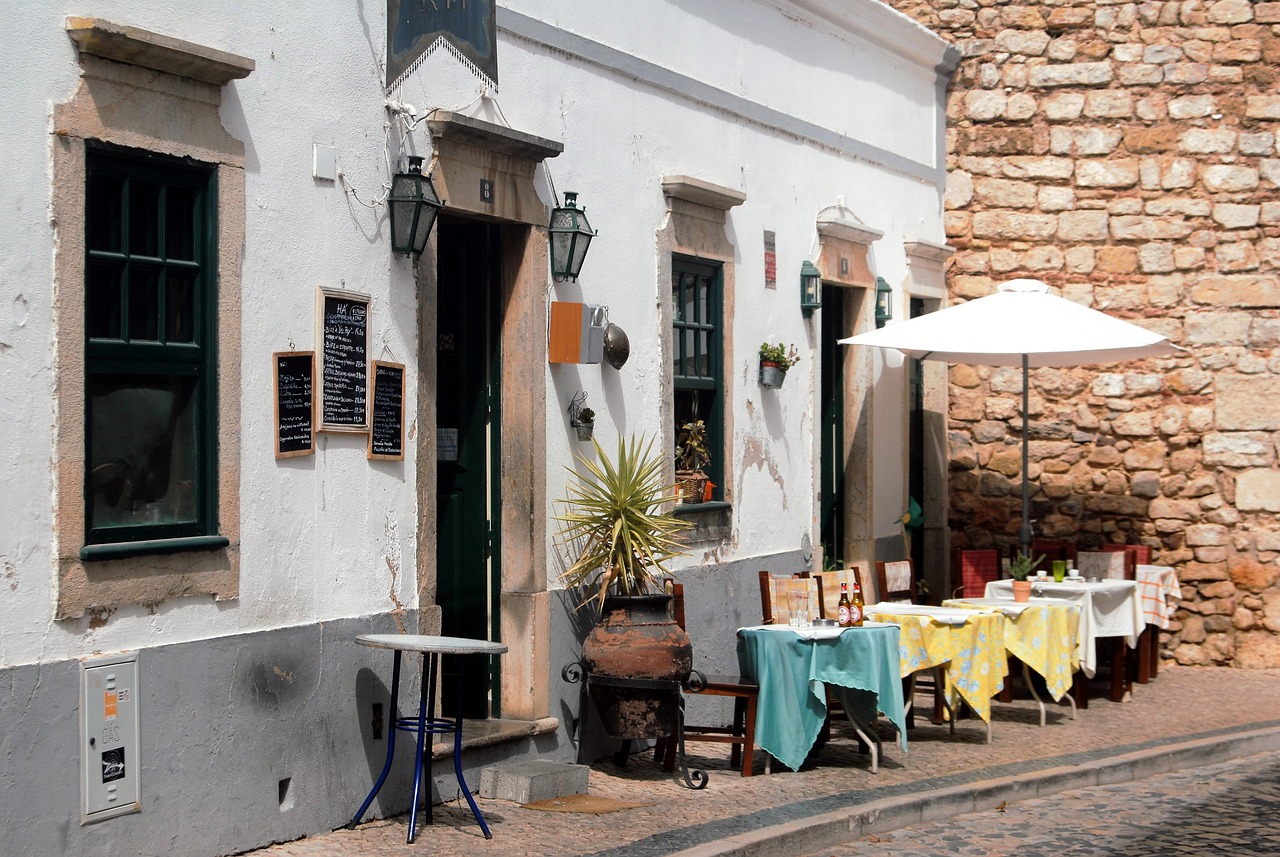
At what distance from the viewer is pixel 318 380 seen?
657cm

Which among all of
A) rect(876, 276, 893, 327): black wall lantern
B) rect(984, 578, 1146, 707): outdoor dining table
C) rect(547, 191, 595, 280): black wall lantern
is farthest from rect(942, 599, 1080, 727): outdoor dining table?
rect(547, 191, 595, 280): black wall lantern

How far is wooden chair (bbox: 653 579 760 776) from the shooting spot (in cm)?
815

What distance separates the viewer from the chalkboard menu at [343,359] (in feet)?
21.7

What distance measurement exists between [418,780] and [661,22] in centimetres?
473

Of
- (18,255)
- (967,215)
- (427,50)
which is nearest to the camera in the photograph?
(18,255)

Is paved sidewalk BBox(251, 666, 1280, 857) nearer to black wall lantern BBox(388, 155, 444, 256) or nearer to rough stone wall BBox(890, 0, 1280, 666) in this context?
rough stone wall BBox(890, 0, 1280, 666)

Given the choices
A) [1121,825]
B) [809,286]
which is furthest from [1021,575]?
[1121,825]

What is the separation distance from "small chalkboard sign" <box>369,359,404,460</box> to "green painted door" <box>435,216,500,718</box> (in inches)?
37.9

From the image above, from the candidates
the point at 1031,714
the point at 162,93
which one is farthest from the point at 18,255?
the point at 1031,714

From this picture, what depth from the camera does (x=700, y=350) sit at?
384 inches

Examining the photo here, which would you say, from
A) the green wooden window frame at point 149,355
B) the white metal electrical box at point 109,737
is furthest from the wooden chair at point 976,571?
the white metal electrical box at point 109,737

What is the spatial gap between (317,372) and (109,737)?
172cm

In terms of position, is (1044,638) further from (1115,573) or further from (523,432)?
(523,432)

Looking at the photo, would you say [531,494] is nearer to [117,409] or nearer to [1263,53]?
[117,409]
